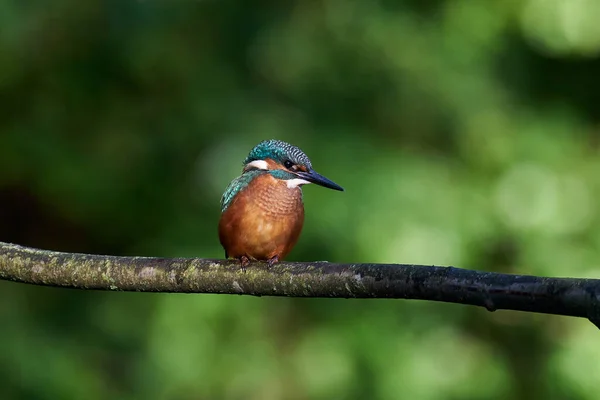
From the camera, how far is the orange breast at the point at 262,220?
270 cm

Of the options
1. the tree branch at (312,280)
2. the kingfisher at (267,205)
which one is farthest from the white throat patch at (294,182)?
the tree branch at (312,280)

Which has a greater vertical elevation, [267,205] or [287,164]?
[287,164]

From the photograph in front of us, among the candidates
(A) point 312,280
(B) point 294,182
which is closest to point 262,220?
(B) point 294,182

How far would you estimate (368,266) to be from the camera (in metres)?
1.76

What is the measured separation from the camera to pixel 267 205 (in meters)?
2.78

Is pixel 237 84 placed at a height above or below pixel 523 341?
above

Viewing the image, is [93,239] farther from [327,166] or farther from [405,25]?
[405,25]

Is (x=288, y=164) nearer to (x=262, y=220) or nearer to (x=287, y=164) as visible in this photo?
(x=287, y=164)

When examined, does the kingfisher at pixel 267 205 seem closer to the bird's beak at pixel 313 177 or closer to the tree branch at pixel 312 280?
the bird's beak at pixel 313 177

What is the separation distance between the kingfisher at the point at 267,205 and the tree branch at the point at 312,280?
1.64 feet

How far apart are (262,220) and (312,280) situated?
2.93 feet

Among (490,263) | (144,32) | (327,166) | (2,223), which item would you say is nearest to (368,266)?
(327,166)

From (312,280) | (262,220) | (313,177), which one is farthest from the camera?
(313,177)

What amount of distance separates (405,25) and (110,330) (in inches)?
91.6
